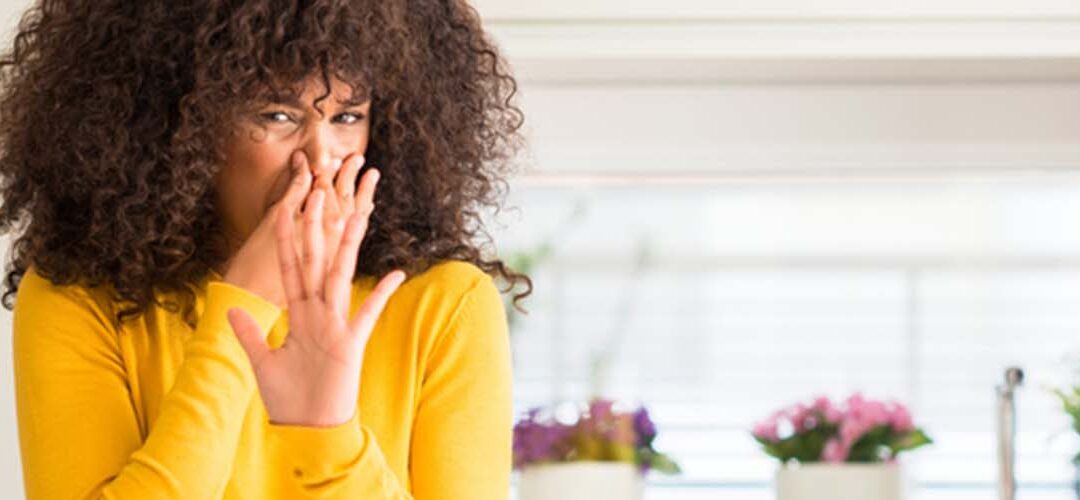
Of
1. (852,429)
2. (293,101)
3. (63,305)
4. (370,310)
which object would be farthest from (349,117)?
(852,429)

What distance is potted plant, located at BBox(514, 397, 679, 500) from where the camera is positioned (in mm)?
2461

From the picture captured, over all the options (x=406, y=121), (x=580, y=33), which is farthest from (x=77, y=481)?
(x=580, y=33)

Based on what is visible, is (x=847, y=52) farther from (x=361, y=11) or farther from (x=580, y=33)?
(x=361, y=11)

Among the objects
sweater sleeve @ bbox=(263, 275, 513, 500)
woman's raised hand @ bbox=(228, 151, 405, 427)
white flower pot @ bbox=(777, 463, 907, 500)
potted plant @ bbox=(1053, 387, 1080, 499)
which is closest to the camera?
woman's raised hand @ bbox=(228, 151, 405, 427)

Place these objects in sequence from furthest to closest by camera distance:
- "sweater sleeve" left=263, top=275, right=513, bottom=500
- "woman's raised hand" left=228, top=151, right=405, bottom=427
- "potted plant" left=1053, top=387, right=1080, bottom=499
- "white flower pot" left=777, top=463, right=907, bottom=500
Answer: "potted plant" left=1053, top=387, right=1080, bottom=499
"white flower pot" left=777, top=463, right=907, bottom=500
"sweater sleeve" left=263, top=275, right=513, bottom=500
"woman's raised hand" left=228, top=151, right=405, bottom=427

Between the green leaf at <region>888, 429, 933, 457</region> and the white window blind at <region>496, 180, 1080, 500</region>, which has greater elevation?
the white window blind at <region>496, 180, 1080, 500</region>

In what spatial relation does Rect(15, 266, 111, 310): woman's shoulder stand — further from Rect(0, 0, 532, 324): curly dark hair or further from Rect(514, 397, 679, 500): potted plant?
Rect(514, 397, 679, 500): potted plant

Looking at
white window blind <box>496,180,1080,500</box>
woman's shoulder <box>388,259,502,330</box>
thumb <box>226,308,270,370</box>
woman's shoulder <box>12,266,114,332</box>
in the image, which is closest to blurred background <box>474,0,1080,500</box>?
white window blind <box>496,180,1080,500</box>

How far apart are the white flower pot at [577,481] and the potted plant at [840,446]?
0.20 m

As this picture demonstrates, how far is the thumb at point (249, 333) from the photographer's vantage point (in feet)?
4.42

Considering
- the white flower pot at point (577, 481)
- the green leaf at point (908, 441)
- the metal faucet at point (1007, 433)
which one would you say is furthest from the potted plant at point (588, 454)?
the metal faucet at point (1007, 433)

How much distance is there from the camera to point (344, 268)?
1.35 m

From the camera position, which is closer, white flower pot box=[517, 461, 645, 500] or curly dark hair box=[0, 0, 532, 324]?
curly dark hair box=[0, 0, 532, 324]

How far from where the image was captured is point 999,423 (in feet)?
8.44
